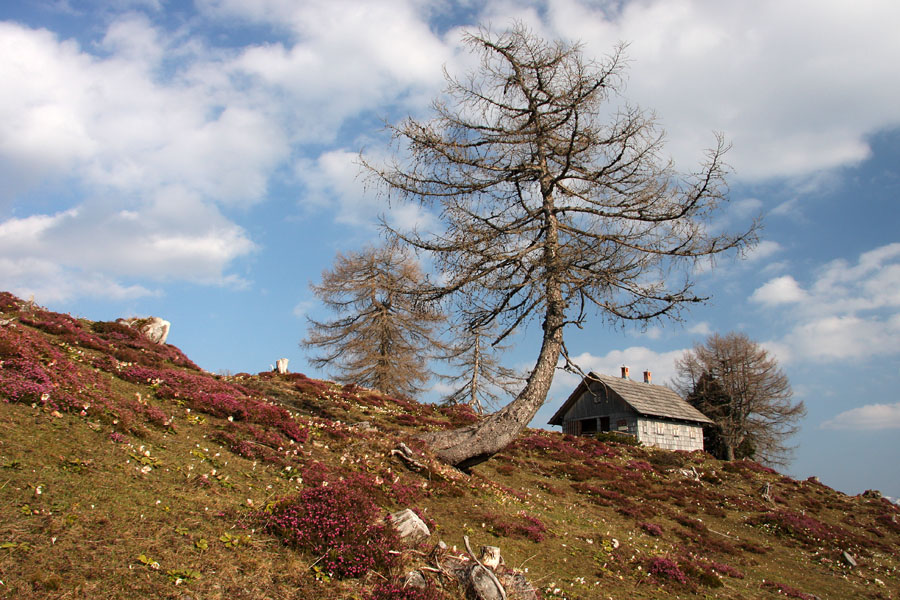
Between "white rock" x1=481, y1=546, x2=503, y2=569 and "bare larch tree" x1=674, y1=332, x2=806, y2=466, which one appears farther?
"bare larch tree" x1=674, y1=332, x2=806, y2=466

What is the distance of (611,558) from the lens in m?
10.6

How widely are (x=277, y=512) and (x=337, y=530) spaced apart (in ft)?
3.40

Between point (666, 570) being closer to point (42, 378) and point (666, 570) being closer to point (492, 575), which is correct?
point (492, 575)

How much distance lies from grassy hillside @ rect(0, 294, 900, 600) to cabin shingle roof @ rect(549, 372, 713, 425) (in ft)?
61.2

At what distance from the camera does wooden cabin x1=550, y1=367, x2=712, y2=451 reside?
38906 millimetres

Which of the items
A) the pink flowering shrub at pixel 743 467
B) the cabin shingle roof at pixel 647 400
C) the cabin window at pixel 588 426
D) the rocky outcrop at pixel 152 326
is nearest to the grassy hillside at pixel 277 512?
the rocky outcrop at pixel 152 326

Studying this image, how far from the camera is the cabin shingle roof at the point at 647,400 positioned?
39.1m

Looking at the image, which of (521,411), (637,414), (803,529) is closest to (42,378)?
(521,411)

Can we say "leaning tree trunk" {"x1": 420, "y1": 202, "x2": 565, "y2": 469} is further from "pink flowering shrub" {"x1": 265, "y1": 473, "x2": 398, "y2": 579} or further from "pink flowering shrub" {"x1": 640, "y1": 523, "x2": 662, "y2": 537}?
"pink flowering shrub" {"x1": 265, "y1": 473, "x2": 398, "y2": 579}

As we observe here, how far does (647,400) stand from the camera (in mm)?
40812

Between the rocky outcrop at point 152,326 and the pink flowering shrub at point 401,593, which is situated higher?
the rocky outcrop at point 152,326

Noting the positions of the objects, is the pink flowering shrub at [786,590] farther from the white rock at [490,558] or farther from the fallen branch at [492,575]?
the fallen branch at [492,575]

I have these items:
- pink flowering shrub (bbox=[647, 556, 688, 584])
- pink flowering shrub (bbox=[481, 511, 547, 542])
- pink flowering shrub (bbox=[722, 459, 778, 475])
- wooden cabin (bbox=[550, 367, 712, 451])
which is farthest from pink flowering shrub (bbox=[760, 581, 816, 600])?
wooden cabin (bbox=[550, 367, 712, 451])

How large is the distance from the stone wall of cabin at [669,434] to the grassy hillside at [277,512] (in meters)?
18.2
